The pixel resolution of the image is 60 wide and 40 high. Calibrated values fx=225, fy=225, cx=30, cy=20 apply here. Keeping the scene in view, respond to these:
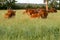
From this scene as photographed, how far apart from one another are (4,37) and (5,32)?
59 centimetres

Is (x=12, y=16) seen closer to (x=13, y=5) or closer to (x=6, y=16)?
(x=6, y=16)

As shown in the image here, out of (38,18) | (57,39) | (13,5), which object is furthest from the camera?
(13,5)

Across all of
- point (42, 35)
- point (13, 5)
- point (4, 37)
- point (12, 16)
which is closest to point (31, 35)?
point (42, 35)

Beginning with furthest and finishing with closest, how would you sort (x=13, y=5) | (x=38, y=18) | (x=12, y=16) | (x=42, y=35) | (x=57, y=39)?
(x=13, y=5) < (x=12, y=16) < (x=38, y=18) < (x=42, y=35) < (x=57, y=39)

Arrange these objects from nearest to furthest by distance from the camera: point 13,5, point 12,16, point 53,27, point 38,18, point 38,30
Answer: point 38,30 < point 53,27 < point 38,18 < point 12,16 < point 13,5

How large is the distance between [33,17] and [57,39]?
4237mm

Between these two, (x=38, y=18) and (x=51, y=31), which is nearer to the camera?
(x=51, y=31)

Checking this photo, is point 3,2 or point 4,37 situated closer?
point 4,37

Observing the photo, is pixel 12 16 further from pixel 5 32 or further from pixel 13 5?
pixel 13 5

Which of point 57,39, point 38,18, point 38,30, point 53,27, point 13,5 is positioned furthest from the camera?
point 13,5

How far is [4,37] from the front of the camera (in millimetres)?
6164

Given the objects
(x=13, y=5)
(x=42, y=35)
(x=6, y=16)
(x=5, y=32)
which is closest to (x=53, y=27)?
(x=42, y=35)

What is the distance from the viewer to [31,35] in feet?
21.0

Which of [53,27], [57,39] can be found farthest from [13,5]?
[57,39]
